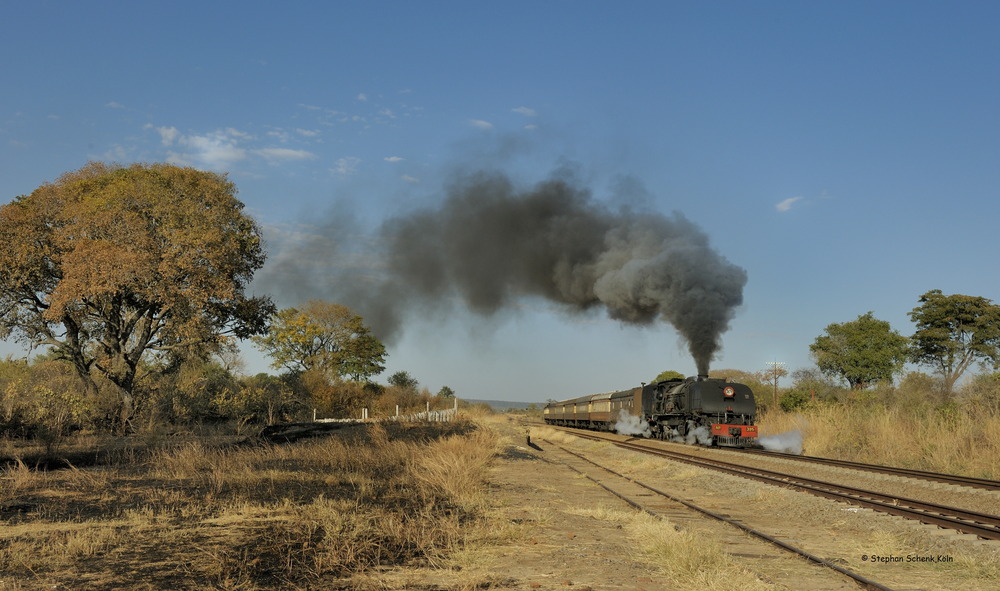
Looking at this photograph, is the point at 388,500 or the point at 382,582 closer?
the point at 382,582

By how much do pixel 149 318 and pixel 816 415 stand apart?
29.9 m

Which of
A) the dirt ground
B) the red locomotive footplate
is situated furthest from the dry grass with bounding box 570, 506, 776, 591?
the red locomotive footplate

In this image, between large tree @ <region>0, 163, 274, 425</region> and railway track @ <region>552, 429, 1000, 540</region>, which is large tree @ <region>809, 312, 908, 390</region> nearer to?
railway track @ <region>552, 429, 1000, 540</region>

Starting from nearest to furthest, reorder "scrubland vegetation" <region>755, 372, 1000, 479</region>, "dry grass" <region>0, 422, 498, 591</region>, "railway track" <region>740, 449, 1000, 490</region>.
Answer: "dry grass" <region>0, 422, 498, 591</region> < "railway track" <region>740, 449, 1000, 490</region> < "scrubland vegetation" <region>755, 372, 1000, 479</region>

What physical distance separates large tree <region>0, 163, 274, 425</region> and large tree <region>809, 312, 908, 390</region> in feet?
160

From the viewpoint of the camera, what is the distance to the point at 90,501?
1105cm

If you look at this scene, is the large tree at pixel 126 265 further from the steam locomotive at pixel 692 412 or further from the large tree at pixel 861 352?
the large tree at pixel 861 352

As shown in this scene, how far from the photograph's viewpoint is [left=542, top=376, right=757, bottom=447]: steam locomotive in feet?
87.3

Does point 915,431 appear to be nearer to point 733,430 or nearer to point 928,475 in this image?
point 733,430

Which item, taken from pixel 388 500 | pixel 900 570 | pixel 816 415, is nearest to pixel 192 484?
pixel 388 500

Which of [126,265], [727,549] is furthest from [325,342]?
[727,549]

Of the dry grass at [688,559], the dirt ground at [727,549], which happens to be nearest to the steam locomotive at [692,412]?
the dirt ground at [727,549]

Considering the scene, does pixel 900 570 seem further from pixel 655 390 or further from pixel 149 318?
pixel 149 318

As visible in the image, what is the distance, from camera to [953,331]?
1935 inches
